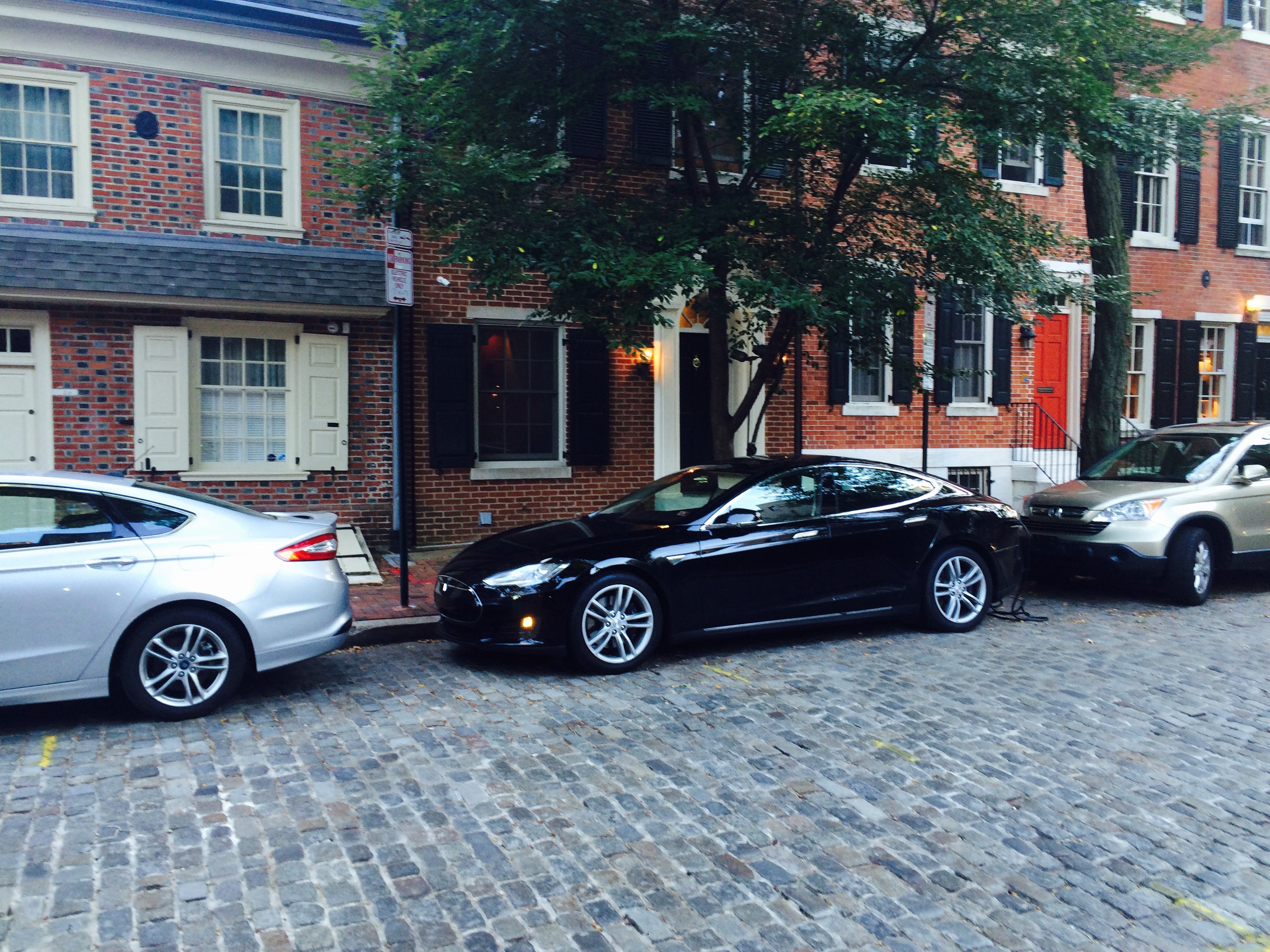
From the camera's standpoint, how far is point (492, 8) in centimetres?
876

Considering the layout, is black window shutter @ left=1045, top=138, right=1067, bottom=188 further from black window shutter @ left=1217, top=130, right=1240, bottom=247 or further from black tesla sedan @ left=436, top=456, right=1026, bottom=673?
black window shutter @ left=1217, top=130, right=1240, bottom=247

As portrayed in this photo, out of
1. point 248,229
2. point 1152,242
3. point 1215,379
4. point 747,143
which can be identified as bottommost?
point 1215,379

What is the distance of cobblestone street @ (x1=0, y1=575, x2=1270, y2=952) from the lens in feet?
11.3

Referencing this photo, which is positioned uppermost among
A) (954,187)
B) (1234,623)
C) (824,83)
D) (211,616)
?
(824,83)

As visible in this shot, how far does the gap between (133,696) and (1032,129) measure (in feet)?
28.0

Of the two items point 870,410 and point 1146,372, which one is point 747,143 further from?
point 1146,372

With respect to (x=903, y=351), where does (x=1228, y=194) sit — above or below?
above

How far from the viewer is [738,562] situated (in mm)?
7180

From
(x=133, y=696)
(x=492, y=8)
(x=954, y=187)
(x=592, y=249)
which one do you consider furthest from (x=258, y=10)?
(x=133, y=696)

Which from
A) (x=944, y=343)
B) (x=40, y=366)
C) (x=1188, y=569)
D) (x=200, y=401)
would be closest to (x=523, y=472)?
(x=200, y=401)

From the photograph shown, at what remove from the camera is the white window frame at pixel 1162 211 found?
55.8ft

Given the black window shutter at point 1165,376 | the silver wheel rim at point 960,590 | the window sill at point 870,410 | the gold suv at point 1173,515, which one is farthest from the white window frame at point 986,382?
the silver wheel rim at point 960,590

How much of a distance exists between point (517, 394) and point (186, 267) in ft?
13.4

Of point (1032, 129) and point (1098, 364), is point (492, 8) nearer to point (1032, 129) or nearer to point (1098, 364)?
point (1032, 129)
